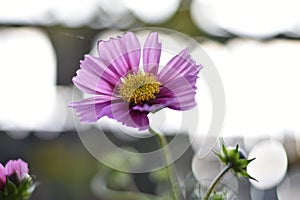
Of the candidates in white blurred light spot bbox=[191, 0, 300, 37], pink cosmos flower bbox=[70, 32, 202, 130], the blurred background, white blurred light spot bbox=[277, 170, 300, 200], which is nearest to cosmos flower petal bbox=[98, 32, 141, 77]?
pink cosmos flower bbox=[70, 32, 202, 130]

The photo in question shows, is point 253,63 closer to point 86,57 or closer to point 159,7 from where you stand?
point 159,7

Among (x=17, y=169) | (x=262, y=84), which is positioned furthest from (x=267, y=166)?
(x=17, y=169)

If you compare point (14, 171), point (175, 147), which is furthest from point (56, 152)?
point (14, 171)

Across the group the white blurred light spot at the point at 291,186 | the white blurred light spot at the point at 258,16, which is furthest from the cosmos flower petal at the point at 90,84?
the white blurred light spot at the point at 258,16

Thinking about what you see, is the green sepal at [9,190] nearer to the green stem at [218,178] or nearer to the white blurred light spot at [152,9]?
the green stem at [218,178]

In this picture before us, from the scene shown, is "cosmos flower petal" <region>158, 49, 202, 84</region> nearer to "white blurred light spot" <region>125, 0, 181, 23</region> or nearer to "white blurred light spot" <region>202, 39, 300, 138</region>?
"white blurred light spot" <region>202, 39, 300, 138</region>

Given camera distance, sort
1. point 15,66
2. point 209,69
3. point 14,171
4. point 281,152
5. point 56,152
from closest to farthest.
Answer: point 14,171, point 209,69, point 281,152, point 15,66, point 56,152
